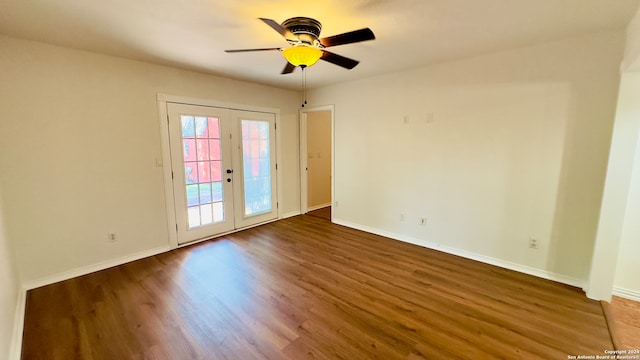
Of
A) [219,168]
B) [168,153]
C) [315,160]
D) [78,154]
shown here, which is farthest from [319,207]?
[78,154]

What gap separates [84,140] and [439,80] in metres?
4.26

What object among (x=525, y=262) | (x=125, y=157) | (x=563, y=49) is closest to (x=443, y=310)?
(x=525, y=262)

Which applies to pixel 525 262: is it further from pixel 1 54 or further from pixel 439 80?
pixel 1 54

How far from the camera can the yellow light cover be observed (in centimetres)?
194

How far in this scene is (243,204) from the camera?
14.6ft

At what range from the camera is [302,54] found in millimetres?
1956

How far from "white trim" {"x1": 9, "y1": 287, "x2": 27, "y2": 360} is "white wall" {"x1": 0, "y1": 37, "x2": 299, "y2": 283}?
0.94 feet

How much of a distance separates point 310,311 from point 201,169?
103 inches

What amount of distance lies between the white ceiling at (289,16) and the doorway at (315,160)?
2.36 m

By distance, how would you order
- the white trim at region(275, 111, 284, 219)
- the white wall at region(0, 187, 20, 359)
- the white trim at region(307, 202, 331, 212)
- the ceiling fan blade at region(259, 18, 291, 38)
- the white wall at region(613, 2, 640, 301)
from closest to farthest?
the white wall at region(0, 187, 20, 359), the ceiling fan blade at region(259, 18, 291, 38), the white wall at region(613, 2, 640, 301), the white trim at region(275, 111, 284, 219), the white trim at region(307, 202, 331, 212)

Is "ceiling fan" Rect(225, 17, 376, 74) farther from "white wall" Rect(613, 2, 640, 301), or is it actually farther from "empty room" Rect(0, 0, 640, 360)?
"white wall" Rect(613, 2, 640, 301)

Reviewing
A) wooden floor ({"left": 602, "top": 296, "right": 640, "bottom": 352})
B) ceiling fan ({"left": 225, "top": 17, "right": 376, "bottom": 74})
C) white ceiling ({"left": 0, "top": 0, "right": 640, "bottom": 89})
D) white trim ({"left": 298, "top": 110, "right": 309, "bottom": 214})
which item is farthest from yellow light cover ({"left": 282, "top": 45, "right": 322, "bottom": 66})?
white trim ({"left": 298, "top": 110, "right": 309, "bottom": 214})

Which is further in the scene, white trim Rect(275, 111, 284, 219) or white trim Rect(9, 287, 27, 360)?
white trim Rect(275, 111, 284, 219)

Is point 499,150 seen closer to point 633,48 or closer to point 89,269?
point 633,48
